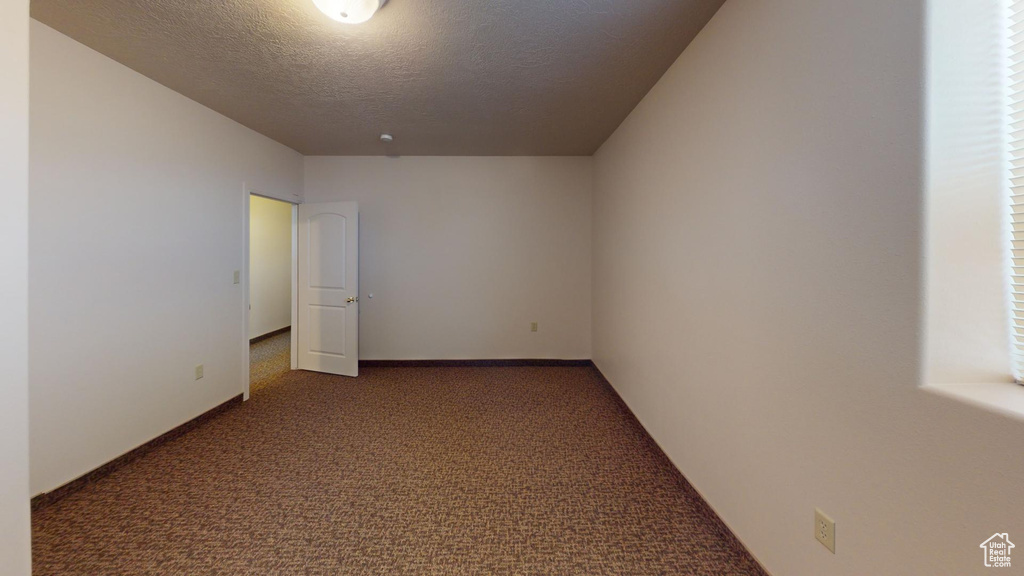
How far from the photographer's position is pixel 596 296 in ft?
13.1

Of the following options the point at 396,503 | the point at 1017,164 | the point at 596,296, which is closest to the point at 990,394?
the point at 1017,164

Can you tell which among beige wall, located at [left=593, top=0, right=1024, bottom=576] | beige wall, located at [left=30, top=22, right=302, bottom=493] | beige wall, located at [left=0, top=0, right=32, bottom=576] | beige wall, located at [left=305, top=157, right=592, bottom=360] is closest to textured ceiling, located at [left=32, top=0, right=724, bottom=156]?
beige wall, located at [left=30, top=22, right=302, bottom=493]

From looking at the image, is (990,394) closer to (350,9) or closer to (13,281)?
(350,9)

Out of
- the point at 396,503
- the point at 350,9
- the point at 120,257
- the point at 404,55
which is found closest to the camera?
the point at 350,9

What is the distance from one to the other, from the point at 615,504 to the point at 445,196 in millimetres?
3469

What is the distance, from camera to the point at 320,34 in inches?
73.0

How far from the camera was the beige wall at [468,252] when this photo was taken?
13.6 feet

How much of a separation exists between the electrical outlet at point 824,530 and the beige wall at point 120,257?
138 inches

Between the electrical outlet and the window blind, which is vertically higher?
the window blind

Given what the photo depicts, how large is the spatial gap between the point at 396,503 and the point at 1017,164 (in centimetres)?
255

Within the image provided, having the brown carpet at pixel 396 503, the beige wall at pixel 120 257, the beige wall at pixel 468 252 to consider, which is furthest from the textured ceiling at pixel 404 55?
the brown carpet at pixel 396 503

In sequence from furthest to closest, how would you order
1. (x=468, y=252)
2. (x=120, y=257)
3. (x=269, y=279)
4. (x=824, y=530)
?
(x=269, y=279) < (x=468, y=252) < (x=120, y=257) < (x=824, y=530)

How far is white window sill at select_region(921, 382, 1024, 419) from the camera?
0.76 metres

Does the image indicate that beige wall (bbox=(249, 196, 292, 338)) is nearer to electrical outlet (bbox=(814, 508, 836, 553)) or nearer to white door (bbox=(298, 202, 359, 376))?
white door (bbox=(298, 202, 359, 376))
